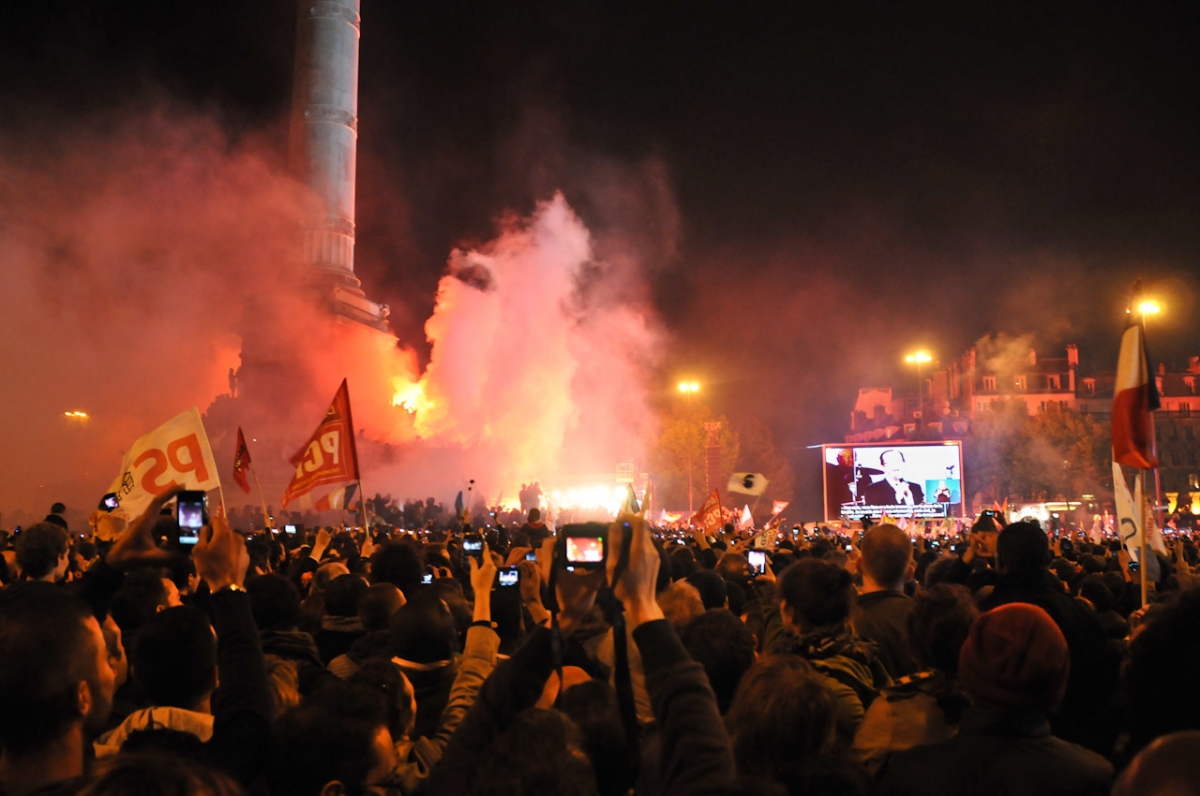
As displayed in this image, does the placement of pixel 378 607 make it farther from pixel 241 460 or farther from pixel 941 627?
pixel 241 460

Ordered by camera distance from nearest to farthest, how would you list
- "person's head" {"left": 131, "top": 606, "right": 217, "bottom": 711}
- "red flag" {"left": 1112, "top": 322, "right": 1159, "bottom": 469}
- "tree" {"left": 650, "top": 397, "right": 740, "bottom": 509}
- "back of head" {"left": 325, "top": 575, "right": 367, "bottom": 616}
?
1. "person's head" {"left": 131, "top": 606, "right": 217, "bottom": 711}
2. "back of head" {"left": 325, "top": 575, "right": 367, "bottom": 616}
3. "red flag" {"left": 1112, "top": 322, "right": 1159, "bottom": 469}
4. "tree" {"left": 650, "top": 397, "right": 740, "bottom": 509}

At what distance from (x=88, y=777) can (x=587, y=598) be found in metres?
1.28

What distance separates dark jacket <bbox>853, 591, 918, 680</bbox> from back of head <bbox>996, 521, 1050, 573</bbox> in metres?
0.67

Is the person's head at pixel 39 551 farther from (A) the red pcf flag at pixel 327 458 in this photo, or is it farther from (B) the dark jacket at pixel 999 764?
(A) the red pcf flag at pixel 327 458

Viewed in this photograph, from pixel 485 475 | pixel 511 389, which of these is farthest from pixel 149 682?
pixel 511 389

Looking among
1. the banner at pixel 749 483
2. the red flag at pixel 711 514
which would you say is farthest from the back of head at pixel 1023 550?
the red flag at pixel 711 514

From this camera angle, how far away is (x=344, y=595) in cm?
554

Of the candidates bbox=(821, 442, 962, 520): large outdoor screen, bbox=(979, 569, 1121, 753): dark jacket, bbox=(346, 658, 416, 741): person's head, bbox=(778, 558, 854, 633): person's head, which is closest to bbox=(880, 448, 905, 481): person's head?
bbox=(821, 442, 962, 520): large outdoor screen

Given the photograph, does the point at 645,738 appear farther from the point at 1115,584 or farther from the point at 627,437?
the point at 627,437

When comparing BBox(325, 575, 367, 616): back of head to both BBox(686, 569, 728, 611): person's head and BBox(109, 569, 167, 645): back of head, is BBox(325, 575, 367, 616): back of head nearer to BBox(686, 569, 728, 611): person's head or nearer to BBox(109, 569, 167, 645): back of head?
BBox(109, 569, 167, 645): back of head

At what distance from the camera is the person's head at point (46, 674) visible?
87.9 inches

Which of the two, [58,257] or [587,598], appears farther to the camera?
[58,257]

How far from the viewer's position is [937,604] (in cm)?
364

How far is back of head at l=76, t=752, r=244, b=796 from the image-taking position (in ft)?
5.01
